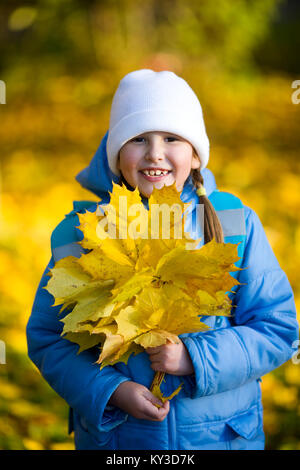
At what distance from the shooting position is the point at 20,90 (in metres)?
7.89

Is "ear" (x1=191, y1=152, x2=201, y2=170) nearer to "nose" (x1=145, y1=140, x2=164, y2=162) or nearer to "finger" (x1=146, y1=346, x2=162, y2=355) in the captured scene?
"nose" (x1=145, y1=140, x2=164, y2=162)

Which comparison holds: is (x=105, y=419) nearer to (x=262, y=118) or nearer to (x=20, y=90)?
(x=262, y=118)

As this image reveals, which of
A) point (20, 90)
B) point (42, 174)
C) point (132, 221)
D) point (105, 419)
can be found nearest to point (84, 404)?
point (105, 419)

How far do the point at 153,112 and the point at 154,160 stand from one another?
16cm

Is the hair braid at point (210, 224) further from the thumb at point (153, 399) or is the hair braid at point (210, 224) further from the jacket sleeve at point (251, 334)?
the thumb at point (153, 399)

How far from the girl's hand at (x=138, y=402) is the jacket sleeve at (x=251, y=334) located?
0.12 meters

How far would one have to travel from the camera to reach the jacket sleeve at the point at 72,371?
151 cm

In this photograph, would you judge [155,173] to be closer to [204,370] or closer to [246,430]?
[204,370]

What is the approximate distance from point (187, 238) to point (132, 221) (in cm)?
15

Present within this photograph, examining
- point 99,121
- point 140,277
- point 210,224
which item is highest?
point 99,121

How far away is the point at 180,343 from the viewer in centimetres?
148

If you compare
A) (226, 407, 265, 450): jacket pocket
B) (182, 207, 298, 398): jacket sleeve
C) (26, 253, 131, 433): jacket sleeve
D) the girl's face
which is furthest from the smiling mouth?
(226, 407, 265, 450): jacket pocket

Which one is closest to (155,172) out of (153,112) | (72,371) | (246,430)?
(153,112)

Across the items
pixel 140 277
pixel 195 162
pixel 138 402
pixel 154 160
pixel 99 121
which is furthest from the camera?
pixel 99 121
